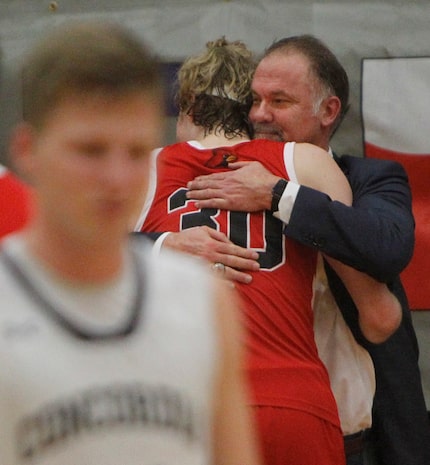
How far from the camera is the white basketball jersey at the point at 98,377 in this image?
1.08m

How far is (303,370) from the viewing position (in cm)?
236

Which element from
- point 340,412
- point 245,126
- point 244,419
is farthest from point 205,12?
point 244,419

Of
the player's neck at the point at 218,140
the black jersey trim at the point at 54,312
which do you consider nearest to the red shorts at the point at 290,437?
the player's neck at the point at 218,140

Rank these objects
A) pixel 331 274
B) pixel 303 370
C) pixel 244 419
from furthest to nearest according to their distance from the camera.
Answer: pixel 331 274, pixel 303 370, pixel 244 419

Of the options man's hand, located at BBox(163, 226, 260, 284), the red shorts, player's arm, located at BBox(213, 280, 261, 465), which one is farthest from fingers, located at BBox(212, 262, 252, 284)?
player's arm, located at BBox(213, 280, 261, 465)

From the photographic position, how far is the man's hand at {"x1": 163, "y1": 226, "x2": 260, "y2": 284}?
2.39 metres

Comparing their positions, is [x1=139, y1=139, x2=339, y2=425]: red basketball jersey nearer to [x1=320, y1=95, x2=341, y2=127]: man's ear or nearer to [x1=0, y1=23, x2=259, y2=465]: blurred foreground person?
[x1=320, y1=95, x2=341, y2=127]: man's ear

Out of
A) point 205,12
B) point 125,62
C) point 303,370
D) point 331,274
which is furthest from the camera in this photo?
point 205,12

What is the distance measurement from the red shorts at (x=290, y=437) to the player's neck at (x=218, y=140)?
2.19 feet

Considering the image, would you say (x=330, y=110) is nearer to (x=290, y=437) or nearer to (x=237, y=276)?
(x=237, y=276)

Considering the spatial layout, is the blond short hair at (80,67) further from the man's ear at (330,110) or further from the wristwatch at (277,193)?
the man's ear at (330,110)

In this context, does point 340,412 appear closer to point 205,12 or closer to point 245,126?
point 245,126

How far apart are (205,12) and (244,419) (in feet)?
8.13

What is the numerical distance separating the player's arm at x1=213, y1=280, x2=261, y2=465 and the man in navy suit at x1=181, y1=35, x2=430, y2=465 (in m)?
1.16
